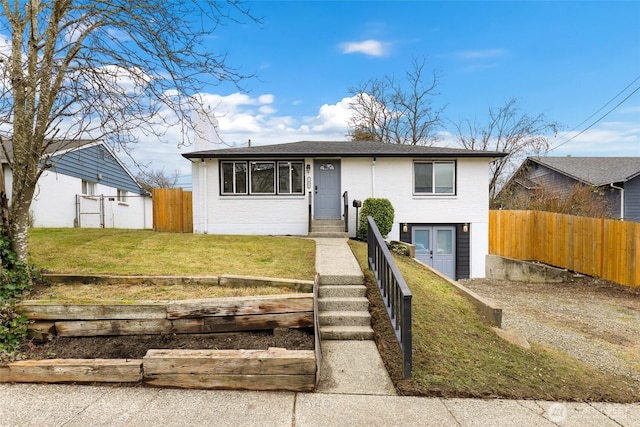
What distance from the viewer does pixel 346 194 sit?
11641 mm

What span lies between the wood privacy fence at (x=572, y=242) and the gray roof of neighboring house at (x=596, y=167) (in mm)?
10333

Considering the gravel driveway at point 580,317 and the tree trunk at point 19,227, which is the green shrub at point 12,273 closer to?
the tree trunk at point 19,227

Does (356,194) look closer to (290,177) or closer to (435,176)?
(290,177)

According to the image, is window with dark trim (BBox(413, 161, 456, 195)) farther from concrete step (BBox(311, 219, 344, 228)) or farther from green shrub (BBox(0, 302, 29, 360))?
green shrub (BBox(0, 302, 29, 360))

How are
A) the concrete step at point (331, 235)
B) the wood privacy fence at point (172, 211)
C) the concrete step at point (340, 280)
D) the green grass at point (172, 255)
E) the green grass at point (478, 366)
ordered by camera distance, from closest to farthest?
1. the green grass at point (478, 366)
2. the concrete step at point (340, 280)
3. the green grass at point (172, 255)
4. the concrete step at point (331, 235)
5. the wood privacy fence at point (172, 211)

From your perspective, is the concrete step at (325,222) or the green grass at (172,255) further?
the concrete step at (325,222)

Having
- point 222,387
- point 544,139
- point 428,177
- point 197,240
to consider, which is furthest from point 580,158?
point 222,387

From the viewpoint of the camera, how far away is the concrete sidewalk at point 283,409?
279 centimetres

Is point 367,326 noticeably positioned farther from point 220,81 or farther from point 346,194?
point 346,194

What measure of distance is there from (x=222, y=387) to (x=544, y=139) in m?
27.7

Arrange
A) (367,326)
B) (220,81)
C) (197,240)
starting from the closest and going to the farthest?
(367,326)
(220,81)
(197,240)

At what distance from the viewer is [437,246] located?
1214 centimetres

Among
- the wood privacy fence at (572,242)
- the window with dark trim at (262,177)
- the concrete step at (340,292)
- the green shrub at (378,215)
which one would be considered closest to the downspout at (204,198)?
the window with dark trim at (262,177)

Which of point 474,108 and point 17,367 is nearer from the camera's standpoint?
point 17,367
